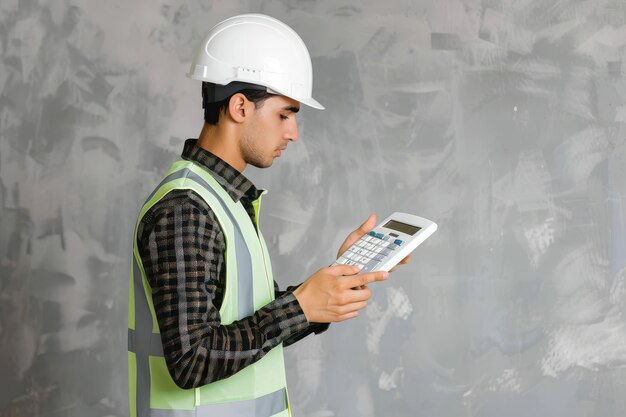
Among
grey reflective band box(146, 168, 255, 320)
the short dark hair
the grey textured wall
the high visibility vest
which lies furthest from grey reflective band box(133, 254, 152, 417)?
the grey textured wall

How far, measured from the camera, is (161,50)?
2.59 meters

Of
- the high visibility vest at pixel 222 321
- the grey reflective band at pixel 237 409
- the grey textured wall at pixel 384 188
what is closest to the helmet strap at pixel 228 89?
the high visibility vest at pixel 222 321

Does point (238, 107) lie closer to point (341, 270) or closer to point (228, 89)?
point (228, 89)

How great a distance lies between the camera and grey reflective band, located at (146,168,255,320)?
134 centimetres

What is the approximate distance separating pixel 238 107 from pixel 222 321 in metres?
0.36

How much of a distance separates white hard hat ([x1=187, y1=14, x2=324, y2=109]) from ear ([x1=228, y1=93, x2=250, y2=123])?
34 millimetres

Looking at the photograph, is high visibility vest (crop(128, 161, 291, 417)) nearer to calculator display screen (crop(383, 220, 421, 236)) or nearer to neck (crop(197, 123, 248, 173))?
neck (crop(197, 123, 248, 173))

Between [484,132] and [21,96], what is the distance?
1.44 metres

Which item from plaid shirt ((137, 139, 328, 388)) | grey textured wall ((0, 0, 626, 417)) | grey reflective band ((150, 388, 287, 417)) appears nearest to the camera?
plaid shirt ((137, 139, 328, 388))

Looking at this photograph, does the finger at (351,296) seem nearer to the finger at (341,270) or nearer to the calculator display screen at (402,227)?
the finger at (341,270)

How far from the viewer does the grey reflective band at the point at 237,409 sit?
1335 mm

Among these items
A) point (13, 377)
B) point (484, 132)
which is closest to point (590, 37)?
point (484, 132)

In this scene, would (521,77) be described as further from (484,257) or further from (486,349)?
→ (486,349)

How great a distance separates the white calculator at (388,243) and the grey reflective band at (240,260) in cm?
15
